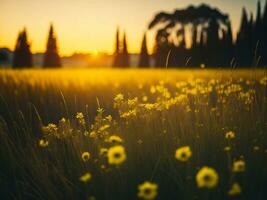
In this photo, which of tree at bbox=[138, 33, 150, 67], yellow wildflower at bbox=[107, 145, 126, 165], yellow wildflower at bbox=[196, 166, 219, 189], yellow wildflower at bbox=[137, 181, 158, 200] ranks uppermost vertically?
tree at bbox=[138, 33, 150, 67]

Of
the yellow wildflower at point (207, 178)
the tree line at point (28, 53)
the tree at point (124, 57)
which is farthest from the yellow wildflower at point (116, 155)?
the tree at point (124, 57)

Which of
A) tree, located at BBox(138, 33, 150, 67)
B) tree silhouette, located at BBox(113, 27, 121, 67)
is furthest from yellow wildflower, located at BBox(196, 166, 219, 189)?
tree silhouette, located at BBox(113, 27, 121, 67)

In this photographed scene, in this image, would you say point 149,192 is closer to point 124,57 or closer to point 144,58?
point 144,58

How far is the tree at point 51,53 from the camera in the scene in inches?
1303

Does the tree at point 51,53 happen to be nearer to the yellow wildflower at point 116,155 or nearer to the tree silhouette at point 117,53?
the tree silhouette at point 117,53

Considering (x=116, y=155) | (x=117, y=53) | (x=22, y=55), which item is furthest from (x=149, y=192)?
(x=117, y=53)

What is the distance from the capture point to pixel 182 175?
2.09 meters

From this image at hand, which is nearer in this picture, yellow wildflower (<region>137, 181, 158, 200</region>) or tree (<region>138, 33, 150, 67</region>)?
yellow wildflower (<region>137, 181, 158, 200</region>)

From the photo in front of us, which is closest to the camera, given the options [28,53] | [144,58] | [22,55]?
[22,55]

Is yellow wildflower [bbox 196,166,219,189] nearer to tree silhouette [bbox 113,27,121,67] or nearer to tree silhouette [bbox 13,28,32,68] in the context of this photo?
tree silhouette [bbox 13,28,32,68]

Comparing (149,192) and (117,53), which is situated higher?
(117,53)

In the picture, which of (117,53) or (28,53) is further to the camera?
(117,53)

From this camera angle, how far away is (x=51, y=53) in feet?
109

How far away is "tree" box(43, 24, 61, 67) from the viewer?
33.1m
